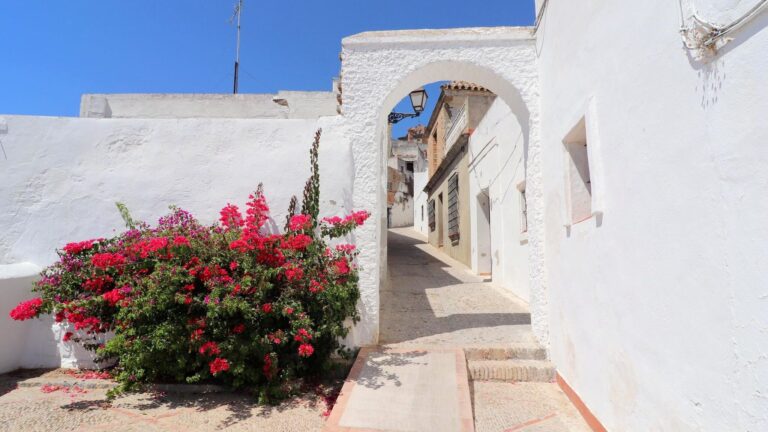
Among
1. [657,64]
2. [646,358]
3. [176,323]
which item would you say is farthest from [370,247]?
[657,64]

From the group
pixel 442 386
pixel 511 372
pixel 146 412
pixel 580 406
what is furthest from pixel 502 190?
pixel 146 412

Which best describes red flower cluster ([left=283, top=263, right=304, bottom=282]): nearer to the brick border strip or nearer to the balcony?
the brick border strip

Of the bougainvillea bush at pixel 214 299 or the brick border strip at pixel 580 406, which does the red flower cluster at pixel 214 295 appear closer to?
the bougainvillea bush at pixel 214 299

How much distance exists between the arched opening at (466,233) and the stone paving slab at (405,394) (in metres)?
0.56

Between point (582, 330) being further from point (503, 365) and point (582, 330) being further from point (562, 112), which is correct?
point (562, 112)

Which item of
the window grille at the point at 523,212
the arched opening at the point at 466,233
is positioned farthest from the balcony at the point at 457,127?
the window grille at the point at 523,212

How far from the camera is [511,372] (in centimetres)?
419

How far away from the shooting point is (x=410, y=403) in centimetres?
337

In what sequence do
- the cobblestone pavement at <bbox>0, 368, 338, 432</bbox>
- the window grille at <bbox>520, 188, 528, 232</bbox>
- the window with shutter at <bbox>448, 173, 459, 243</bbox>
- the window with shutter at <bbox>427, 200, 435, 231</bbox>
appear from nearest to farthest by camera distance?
the cobblestone pavement at <bbox>0, 368, 338, 432</bbox>, the window grille at <bbox>520, 188, 528, 232</bbox>, the window with shutter at <bbox>448, 173, 459, 243</bbox>, the window with shutter at <bbox>427, 200, 435, 231</bbox>

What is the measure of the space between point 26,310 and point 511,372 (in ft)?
15.5

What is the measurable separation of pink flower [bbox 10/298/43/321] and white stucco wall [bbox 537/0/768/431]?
16.6ft

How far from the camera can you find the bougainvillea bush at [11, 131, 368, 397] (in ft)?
11.8

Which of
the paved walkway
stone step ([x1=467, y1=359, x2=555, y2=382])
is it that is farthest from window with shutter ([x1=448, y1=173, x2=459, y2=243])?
stone step ([x1=467, y1=359, x2=555, y2=382])

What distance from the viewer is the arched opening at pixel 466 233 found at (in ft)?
16.6
